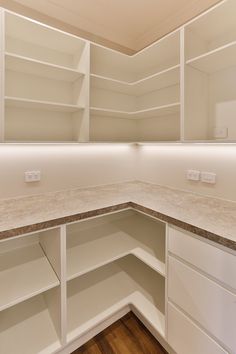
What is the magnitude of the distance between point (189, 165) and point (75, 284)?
58.0 inches

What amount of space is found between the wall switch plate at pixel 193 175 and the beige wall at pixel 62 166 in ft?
2.42

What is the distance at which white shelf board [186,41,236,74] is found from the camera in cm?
129

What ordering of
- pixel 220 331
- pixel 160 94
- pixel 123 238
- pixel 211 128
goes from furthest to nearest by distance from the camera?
pixel 160 94 → pixel 123 238 → pixel 211 128 → pixel 220 331

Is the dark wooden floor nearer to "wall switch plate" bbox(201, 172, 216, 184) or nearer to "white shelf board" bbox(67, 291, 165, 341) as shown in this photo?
"white shelf board" bbox(67, 291, 165, 341)

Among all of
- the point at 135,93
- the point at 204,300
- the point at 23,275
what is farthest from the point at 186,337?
the point at 135,93

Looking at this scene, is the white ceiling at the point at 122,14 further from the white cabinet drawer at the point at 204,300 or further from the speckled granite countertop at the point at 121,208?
the white cabinet drawer at the point at 204,300

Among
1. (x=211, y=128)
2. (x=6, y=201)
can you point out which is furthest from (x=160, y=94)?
(x=6, y=201)

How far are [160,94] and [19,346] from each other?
2.31 meters

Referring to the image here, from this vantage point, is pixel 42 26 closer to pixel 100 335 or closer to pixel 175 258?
pixel 175 258

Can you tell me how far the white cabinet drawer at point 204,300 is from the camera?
0.92m

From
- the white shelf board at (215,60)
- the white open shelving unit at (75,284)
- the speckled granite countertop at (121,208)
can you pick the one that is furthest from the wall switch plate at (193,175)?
the white shelf board at (215,60)

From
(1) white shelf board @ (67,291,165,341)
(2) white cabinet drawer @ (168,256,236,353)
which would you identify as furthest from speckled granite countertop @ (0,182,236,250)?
(1) white shelf board @ (67,291,165,341)

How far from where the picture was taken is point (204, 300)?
1.03m

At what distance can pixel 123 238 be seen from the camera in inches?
69.5
